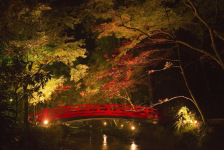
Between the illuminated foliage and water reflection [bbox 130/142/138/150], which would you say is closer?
the illuminated foliage

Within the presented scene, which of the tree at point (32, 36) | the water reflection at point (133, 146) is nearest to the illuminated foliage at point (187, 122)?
the water reflection at point (133, 146)

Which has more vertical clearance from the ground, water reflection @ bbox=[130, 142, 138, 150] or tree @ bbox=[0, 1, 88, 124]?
tree @ bbox=[0, 1, 88, 124]

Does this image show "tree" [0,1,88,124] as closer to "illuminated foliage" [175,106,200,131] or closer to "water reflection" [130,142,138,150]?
"water reflection" [130,142,138,150]

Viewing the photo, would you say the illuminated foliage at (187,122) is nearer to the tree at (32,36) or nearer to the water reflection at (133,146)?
the water reflection at (133,146)

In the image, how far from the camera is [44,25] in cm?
1266

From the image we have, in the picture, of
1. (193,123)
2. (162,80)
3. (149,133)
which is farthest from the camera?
(162,80)

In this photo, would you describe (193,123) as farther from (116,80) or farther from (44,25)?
(44,25)

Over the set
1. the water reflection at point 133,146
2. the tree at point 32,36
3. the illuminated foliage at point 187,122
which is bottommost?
the water reflection at point 133,146

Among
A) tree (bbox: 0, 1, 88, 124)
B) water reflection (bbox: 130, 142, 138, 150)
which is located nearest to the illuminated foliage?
water reflection (bbox: 130, 142, 138, 150)

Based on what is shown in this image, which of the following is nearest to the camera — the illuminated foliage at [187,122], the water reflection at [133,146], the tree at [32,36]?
the tree at [32,36]

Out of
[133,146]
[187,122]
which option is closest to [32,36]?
[133,146]

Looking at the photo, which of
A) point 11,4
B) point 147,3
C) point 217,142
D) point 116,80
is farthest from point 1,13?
point 217,142

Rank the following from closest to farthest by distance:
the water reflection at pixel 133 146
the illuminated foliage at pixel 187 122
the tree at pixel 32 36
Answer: the tree at pixel 32 36, the illuminated foliage at pixel 187 122, the water reflection at pixel 133 146

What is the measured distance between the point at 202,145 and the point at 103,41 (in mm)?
11864
